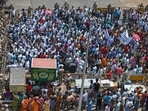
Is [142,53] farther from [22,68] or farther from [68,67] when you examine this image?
[22,68]

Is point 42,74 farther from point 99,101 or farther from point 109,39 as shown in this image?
point 109,39

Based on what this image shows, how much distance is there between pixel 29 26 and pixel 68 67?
5.10 metres

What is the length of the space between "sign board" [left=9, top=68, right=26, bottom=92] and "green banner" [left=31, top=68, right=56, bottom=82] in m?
0.60

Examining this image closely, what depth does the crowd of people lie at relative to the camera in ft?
74.7

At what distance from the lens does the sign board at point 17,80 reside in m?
22.9

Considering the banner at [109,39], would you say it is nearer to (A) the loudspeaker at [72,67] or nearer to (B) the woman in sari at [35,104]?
(A) the loudspeaker at [72,67]

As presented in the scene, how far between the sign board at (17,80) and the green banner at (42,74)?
0.60 metres

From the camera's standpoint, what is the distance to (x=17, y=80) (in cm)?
2330

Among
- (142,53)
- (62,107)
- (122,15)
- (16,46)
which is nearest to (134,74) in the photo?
(142,53)

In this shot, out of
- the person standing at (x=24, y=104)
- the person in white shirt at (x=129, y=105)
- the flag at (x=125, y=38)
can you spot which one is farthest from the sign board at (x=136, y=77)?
the person standing at (x=24, y=104)

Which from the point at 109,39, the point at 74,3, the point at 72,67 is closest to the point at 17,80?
the point at 72,67

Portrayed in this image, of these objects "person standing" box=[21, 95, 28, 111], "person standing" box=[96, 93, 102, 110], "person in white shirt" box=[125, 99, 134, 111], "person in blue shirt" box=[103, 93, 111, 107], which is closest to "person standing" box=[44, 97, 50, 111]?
"person standing" box=[21, 95, 28, 111]

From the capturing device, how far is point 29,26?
29203 mm

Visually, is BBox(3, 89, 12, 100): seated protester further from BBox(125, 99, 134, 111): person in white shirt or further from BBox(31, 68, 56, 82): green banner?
BBox(125, 99, 134, 111): person in white shirt
